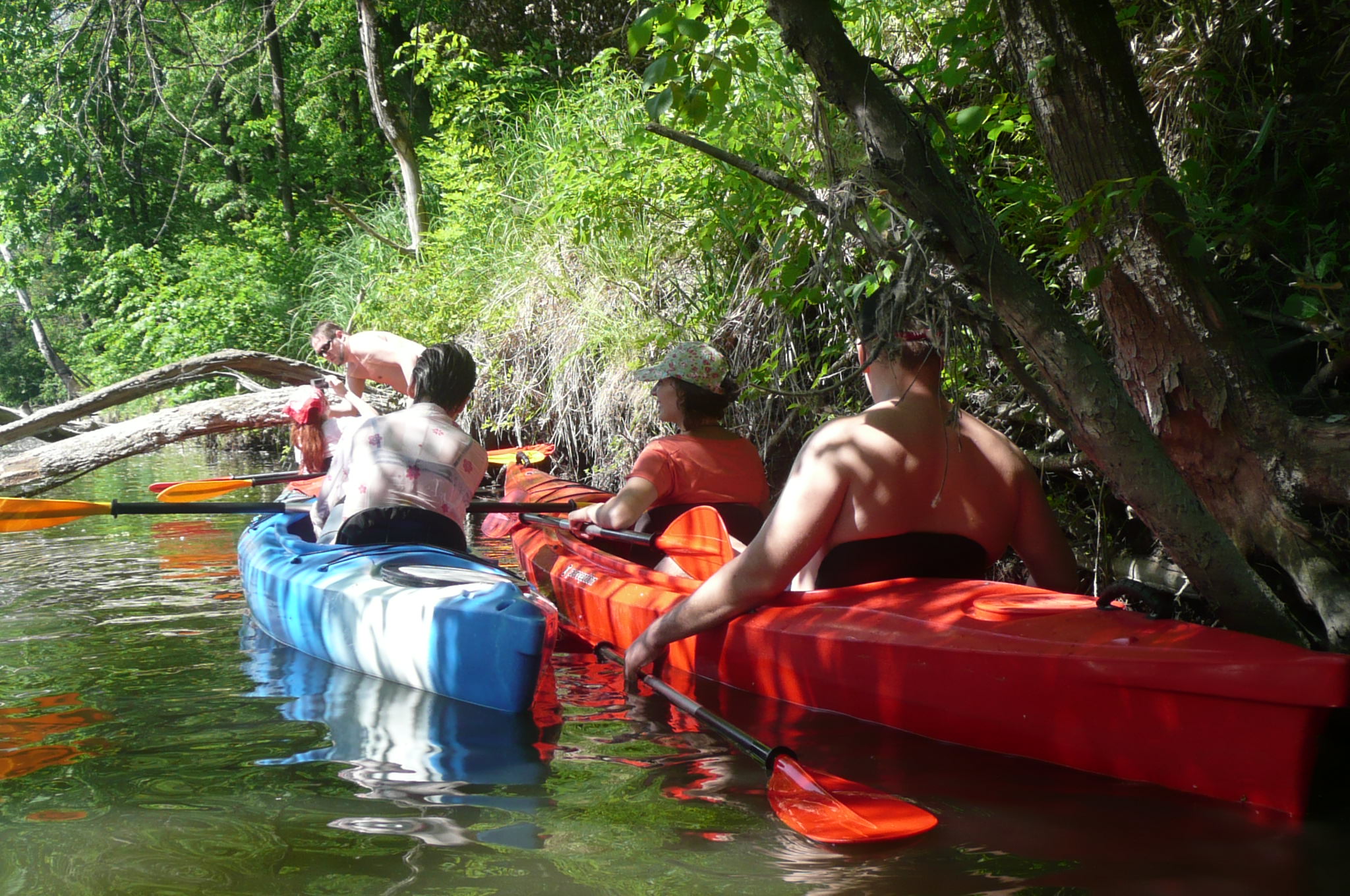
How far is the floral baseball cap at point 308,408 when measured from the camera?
6805 millimetres

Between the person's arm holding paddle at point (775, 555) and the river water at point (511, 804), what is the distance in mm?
257

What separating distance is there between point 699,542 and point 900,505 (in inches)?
45.9

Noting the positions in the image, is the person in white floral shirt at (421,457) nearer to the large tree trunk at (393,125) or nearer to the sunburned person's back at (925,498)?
the sunburned person's back at (925,498)

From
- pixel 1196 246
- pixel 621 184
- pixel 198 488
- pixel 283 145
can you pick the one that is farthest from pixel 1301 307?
pixel 283 145

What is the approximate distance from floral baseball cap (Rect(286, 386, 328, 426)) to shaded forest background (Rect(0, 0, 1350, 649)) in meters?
1.48

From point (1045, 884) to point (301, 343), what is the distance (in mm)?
12122

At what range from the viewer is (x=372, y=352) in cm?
754

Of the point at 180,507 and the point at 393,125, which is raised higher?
the point at 393,125

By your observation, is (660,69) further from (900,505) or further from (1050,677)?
(1050,677)

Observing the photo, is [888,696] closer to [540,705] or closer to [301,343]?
[540,705]

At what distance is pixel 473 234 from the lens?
30.4ft

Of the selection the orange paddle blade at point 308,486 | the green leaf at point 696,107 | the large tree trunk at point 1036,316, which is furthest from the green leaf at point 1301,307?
the orange paddle blade at point 308,486

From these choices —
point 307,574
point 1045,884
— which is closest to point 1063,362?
point 1045,884

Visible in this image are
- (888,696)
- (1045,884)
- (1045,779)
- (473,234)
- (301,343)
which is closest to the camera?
(1045,884)
